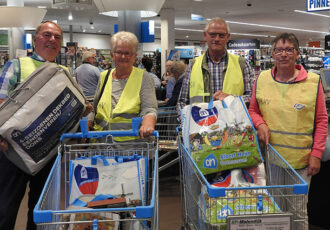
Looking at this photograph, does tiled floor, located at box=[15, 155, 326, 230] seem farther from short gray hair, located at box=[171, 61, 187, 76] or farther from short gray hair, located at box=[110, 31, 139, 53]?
short gray hair, located at box=[110, 31, 139, 53]

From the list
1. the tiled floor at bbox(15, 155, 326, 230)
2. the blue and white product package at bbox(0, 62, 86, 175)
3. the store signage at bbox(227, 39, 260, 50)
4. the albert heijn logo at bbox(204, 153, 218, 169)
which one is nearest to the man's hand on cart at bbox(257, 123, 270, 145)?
the albert heijn logo at bbox(204, 153, 218, 169)

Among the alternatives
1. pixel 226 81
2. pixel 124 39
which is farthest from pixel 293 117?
pixel 124 39

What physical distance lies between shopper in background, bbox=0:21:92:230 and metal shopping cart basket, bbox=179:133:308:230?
1053 millimetres

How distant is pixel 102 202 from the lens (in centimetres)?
168

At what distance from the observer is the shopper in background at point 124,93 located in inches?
98.3

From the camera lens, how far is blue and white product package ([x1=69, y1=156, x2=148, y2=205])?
184 cm

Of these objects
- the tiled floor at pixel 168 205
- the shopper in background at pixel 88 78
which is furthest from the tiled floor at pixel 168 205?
the shopper in background at pixel 88 78

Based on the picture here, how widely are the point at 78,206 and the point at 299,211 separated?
Result: 1008mm

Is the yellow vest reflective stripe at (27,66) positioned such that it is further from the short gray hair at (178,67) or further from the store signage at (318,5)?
the store signage at (318,5)

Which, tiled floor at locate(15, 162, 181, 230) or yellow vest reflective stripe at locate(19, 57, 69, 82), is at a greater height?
yellow vest reflective stripe at locate(19, 57, 69, 82)

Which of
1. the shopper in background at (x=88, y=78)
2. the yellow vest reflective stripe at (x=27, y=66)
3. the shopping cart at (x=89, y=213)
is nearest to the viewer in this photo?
the shopping cart at (x=89, y=213)

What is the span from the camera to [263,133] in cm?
227

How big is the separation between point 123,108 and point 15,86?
695 millimetres

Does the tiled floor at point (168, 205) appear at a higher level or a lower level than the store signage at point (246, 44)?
lower
